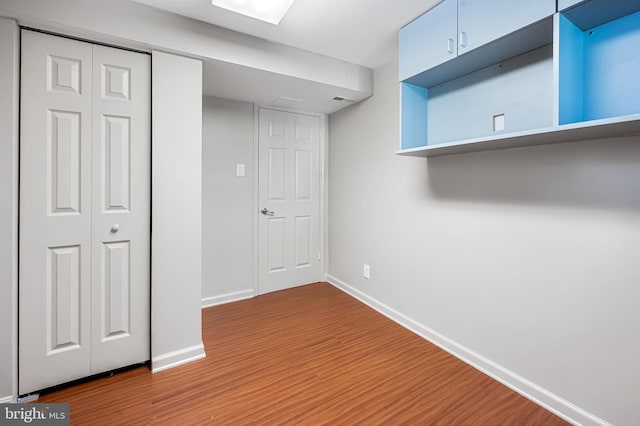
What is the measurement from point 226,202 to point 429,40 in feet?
7.51

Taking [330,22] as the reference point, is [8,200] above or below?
below

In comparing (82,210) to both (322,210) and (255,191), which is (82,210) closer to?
Answer: (255,191)

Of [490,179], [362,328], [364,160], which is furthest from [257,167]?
[490,179]

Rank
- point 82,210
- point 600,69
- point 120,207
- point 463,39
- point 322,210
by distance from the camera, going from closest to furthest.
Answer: point 600,69
point 463,39
point 82,210
point 120,207
point 322,210

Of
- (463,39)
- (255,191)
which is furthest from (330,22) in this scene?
(255,191)

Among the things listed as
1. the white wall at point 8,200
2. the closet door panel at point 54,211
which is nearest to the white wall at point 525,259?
the closet door panel at point 54,211

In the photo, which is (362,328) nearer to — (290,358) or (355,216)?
(290,358)

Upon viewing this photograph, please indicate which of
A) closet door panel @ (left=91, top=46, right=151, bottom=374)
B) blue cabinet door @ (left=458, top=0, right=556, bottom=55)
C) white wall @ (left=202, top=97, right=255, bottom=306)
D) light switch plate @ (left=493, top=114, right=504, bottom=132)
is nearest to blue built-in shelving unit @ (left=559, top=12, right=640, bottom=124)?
blue cabinet door @ (left=458, top=0, right=556, bottom=55)

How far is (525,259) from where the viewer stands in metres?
1.74

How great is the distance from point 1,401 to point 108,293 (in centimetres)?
68

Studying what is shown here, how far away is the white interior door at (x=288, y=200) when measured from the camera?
3275 mm

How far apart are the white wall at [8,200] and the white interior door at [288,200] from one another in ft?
6.28

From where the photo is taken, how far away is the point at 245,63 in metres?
2.15

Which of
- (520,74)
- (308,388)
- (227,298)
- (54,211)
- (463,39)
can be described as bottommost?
(308,388)
